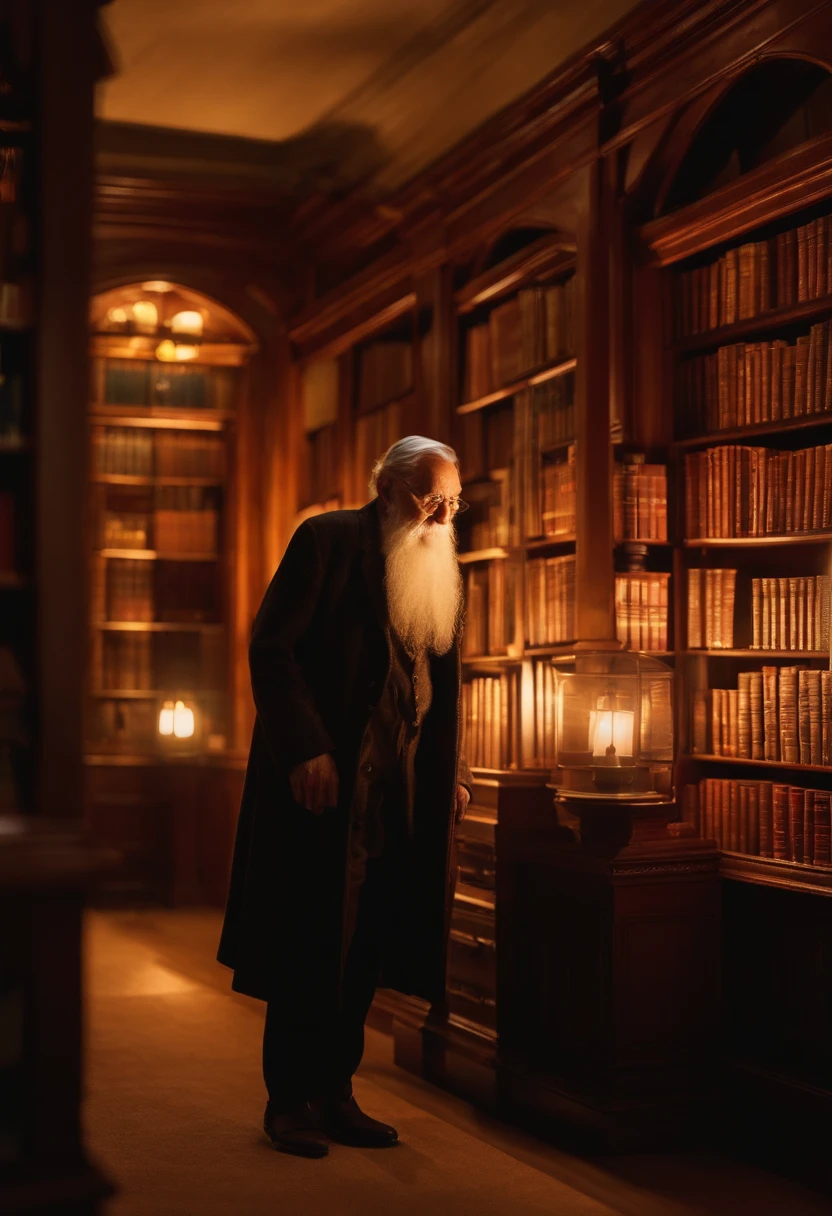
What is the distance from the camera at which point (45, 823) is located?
2.32 m

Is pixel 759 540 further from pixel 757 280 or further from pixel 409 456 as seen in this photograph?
pixel 409 456

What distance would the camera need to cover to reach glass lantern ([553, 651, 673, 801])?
148 inches

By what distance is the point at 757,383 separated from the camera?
383 cm

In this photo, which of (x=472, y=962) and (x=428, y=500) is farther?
(x=472, y=962)

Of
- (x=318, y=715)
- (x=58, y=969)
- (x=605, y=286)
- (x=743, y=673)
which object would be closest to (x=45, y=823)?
(x=58, y=969)

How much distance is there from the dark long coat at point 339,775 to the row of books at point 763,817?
34.3 inches

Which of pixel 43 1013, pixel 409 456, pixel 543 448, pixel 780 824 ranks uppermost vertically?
pixel 543 448

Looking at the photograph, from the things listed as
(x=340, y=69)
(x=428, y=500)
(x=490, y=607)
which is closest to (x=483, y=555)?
(x=490, y=607)

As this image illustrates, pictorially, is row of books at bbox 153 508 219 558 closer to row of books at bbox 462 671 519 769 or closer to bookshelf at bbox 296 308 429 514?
bookshelf at bbox 296 308 429 514

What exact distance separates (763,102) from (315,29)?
182 centimetres

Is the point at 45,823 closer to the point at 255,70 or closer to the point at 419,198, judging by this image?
the point at 419,198

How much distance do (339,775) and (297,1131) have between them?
807mm

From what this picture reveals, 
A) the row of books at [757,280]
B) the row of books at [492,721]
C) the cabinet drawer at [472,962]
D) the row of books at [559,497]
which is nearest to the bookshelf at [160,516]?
the row of books at [492,721]

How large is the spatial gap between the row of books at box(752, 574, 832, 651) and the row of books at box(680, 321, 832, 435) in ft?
1.43
